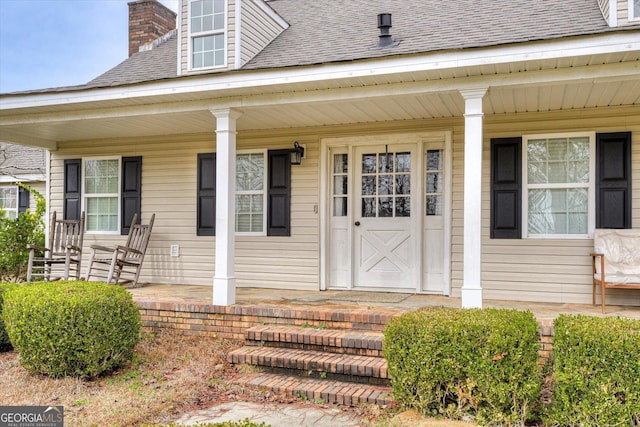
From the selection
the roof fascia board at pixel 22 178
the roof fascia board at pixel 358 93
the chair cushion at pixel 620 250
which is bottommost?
the chair cushion at pixel 620 250

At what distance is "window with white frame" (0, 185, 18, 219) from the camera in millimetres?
13133

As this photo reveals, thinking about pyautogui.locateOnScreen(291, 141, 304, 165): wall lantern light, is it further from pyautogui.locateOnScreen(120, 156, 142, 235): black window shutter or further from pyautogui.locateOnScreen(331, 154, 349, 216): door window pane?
pyautogui.locateOnScreen(120, 156, 142, 235): black window shutter

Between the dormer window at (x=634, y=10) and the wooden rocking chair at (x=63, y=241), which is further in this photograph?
the wooden rocking chair at (x=63, y=241)

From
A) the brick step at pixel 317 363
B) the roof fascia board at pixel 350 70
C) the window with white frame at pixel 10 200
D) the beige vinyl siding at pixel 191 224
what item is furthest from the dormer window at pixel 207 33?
the window with white frame at pixel 10 200

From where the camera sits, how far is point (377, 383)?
155 inches

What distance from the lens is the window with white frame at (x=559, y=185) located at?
18.1 ft

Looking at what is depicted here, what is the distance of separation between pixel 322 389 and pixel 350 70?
262 cm

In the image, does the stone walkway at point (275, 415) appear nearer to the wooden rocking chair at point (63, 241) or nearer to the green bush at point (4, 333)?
the green bush at point (4, 333)

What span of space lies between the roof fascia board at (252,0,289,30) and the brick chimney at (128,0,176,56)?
9.06 ft

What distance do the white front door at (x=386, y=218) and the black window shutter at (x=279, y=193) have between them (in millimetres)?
846

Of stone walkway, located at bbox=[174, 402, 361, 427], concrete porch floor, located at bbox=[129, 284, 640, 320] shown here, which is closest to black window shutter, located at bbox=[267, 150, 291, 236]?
concrete porch floor, located at bbox=[129, 284, 640, 320]

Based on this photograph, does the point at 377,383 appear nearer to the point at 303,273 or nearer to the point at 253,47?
the point at 303,273

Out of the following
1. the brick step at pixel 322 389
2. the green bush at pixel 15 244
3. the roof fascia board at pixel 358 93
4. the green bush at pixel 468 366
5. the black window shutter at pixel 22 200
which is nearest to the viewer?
the green bush at pixel 468 366

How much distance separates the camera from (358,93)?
4.94 m
